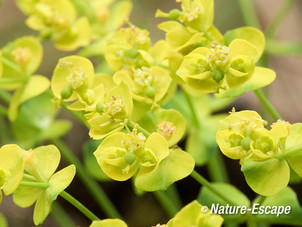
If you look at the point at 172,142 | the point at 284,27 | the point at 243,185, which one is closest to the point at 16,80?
the point at 172,142

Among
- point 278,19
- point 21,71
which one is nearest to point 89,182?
point 21,71

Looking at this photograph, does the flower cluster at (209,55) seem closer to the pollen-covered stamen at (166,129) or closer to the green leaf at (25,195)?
the pollen-covered stamen at (166,129)

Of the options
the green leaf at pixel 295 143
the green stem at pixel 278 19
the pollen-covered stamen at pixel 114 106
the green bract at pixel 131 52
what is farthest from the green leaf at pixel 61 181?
the green stem at pixel 278 19

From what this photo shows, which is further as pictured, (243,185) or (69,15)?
(243,185)

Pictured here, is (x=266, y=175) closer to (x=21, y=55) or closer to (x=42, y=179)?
(x=42, y=179)

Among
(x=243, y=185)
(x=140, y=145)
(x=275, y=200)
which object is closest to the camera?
(x=140, y=145)

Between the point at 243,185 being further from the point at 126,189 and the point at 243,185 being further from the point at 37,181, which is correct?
the point at 37,181

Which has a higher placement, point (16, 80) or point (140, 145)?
point (140, 145)
